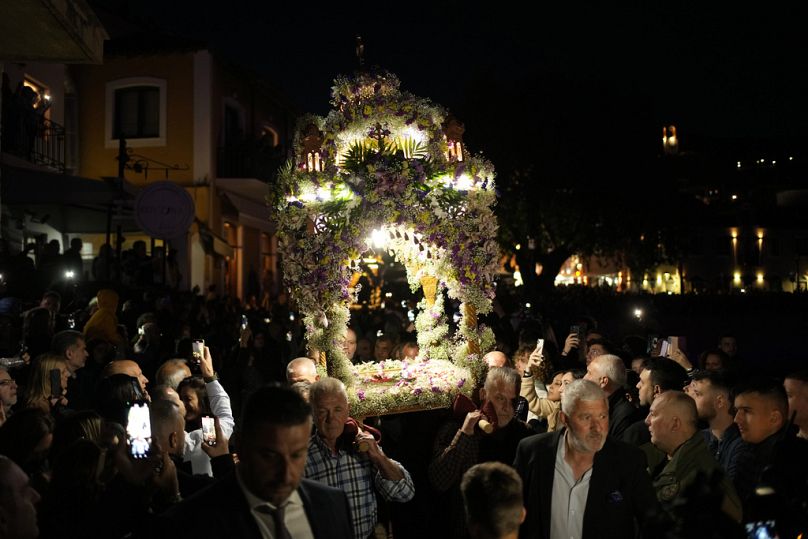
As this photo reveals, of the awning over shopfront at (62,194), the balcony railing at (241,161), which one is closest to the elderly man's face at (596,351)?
the awning over shopfront at (62,194)

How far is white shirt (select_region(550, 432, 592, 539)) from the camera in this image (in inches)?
177

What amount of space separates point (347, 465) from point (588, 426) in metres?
1.52

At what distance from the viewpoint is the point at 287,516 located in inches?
119

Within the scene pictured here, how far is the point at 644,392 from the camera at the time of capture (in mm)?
6746

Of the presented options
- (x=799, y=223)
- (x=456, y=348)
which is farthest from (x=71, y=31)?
(x=799, y=223)

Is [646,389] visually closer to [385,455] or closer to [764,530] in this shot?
[385,455]

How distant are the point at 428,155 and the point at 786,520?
620cm

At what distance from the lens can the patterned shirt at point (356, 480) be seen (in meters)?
5.01

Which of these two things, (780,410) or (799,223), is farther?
(799,223)

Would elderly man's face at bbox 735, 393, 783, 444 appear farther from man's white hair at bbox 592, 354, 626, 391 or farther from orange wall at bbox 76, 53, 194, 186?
orange wall at bbox 76, 53, 194, 186

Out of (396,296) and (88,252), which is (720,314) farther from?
(88,252)

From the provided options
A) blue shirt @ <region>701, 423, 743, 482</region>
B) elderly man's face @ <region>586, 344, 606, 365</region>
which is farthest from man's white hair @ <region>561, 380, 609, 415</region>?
elderly man's face @ <region>586, 344, 606, 365</region>

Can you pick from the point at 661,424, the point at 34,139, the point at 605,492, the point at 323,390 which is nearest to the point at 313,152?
the point at 323,390

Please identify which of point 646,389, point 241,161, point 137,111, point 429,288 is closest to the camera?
point 646,389
